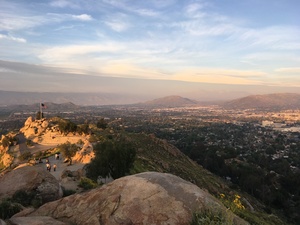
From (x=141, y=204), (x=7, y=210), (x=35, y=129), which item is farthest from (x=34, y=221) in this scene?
(x=35, y=129)

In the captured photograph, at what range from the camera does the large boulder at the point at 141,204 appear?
773 centimetres

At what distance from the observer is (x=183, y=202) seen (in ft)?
26.3

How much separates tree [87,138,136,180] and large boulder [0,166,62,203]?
10.0 meters

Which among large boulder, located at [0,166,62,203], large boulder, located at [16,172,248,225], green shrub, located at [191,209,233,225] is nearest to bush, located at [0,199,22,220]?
large boulder, located at [16,172,248,225]

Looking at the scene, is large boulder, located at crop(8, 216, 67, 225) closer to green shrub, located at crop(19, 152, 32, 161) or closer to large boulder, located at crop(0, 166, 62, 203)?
large boulder, located at crop(0, 166, 62, 203)

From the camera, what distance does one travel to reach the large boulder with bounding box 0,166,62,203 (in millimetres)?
13633

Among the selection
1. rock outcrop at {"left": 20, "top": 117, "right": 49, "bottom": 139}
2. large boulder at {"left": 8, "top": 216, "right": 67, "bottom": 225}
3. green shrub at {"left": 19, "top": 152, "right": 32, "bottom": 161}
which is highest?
large boulder at {"left": 8, "top": 216, "right": 67, "bottom": 225}

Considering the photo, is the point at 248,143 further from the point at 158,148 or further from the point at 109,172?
the point at 109,172

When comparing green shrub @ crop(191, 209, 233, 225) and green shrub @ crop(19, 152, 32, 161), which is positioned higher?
green shrub @ crop(191, 209, 233, 225)

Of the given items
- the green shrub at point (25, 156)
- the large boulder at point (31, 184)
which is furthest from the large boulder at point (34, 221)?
the green shrub at point (25, 156)

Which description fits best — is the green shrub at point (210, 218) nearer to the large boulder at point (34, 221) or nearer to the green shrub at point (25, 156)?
the large boulder at point (34, 221)

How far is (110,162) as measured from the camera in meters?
25.0

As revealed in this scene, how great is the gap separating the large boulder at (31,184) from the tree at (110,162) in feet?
32.8

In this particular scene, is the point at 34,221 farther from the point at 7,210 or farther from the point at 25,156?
the point at 25,156
